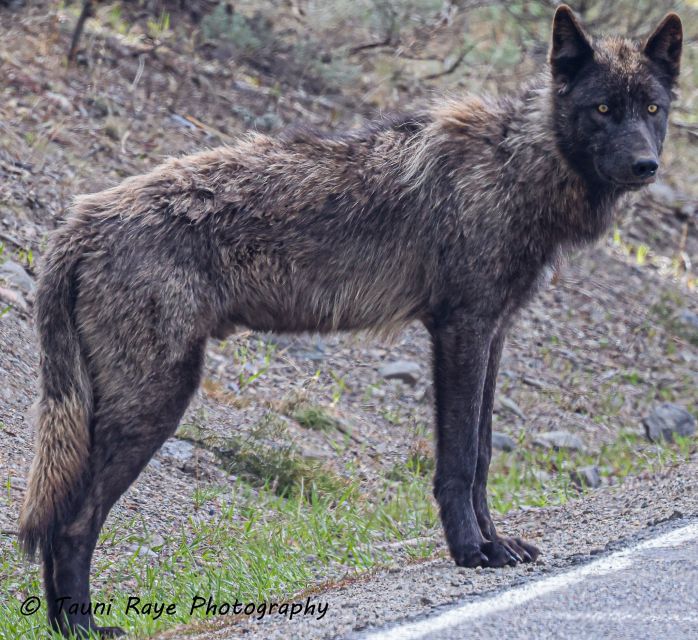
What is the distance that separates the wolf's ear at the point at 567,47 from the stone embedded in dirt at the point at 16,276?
4.22 meters

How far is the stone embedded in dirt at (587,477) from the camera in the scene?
7.33 m

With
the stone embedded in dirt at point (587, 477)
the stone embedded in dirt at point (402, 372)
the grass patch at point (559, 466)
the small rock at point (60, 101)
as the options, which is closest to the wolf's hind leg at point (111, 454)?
the grass patch at point (559, 466)

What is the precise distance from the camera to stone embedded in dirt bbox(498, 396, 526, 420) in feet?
28.3

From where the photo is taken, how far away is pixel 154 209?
16.5 feet

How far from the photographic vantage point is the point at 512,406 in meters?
8.66

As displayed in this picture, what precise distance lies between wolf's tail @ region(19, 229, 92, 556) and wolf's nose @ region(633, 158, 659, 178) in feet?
8.87

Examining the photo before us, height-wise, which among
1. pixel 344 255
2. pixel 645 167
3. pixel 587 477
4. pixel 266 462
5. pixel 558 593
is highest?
pixel 645 167

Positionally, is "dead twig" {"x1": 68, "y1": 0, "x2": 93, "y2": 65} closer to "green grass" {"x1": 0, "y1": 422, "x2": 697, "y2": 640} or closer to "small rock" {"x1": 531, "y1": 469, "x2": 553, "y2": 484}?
"green grass" {"x1": 0, "y1": 422, "x2": 697, "y2": 640}

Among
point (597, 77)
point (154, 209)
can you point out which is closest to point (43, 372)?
point (154, 209)

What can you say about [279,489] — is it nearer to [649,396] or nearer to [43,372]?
[43,372]

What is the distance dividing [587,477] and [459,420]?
2686mm

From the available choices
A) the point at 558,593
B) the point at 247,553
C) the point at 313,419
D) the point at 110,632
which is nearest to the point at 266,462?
the point at 313,419

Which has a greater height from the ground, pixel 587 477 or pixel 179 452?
pixel 587 477

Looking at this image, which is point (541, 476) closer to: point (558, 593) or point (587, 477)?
point (587, 477)
